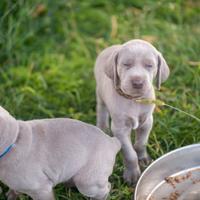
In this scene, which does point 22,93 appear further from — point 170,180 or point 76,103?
point 170,180

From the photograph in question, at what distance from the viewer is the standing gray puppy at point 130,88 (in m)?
3.65

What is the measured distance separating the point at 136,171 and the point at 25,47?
2.52m

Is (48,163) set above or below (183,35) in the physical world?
above

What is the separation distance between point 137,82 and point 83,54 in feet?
7.99

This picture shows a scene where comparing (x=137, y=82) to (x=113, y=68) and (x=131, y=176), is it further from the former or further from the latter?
(x=131, y=176)

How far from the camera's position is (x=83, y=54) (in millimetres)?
5949

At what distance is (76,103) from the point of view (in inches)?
202

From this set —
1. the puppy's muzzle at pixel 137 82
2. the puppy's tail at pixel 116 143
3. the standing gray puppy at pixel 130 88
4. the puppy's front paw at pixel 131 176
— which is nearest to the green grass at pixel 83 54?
the puppy's front paw at pixel 131 176

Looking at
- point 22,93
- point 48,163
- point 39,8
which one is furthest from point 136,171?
point 39,8

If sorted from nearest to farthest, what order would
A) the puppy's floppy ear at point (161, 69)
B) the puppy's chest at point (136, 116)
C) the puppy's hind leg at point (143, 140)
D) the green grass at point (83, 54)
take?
the puppy's floppy ear at point (161, 69)
the puppy's chest at point (136, 116)
the puppy's hind leg at point (143, 140)
the green grass at point (83, 54)

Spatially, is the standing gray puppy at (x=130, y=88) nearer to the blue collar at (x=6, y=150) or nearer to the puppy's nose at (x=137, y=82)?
the puppy's nose at (x=137, y=82)

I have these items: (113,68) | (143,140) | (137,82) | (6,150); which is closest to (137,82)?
(137,82)

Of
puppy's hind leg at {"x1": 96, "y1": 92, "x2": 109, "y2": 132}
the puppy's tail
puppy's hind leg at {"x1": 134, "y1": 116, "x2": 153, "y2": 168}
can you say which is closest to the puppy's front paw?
puppy's hind leg at {"x1": 134, "y1": 116, "x2": 153, "y2": 168}

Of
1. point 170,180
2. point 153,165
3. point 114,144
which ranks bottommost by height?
point 170,180
